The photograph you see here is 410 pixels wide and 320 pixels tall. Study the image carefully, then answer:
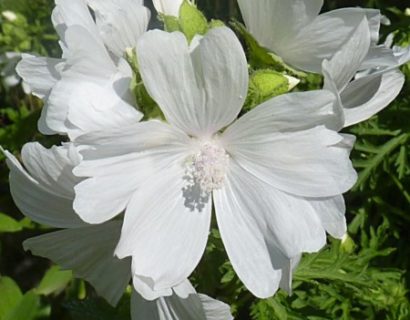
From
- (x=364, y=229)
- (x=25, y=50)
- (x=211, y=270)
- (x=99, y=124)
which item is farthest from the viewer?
(x=25, y=50)

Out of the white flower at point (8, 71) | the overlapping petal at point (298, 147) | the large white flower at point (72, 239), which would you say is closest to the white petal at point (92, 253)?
the large white flower at point (72, 239)

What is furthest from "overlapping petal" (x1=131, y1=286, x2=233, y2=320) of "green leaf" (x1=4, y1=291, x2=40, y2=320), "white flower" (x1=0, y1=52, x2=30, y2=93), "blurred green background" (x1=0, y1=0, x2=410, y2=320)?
"white flower" (x1=0, y1=52, x2=30, y2=93)

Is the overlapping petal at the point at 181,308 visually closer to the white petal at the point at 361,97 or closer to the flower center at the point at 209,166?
the flower center at the point at 209,166

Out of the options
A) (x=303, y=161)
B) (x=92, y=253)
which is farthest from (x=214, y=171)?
(x=92, y=253)

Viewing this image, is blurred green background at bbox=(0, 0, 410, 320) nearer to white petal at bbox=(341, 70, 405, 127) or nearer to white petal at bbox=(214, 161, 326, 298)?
white petal at bbox=(214, 161, 326, 298)

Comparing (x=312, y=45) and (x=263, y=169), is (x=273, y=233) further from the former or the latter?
(x=312, y=45)

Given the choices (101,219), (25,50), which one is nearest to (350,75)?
(101,219)
